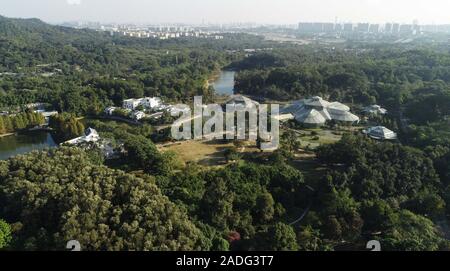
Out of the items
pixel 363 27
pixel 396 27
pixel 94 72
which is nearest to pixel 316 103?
pixel 94 72

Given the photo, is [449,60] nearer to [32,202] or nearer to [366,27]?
[32,202]

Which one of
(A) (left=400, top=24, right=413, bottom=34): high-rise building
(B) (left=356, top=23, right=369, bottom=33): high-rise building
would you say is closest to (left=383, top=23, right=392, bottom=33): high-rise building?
(A) (left=400, top=24, right=413, bottom=34): high-rise building

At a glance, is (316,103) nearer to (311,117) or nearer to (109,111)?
(311,117)

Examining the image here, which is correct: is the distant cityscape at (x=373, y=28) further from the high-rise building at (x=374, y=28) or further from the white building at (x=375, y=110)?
the white building at (x=375, y=110)

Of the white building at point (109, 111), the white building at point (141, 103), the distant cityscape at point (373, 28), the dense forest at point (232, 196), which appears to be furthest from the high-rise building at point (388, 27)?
the white building at point (109, 111)
